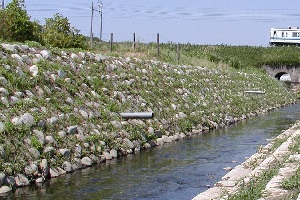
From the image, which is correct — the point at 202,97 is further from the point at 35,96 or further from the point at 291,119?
the point at 35,96

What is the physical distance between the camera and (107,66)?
1739 cm

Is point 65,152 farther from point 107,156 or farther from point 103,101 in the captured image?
point 103,101

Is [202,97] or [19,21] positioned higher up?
[19,21]

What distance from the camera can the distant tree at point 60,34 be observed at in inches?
932

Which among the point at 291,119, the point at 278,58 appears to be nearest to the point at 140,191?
the point at 291,119

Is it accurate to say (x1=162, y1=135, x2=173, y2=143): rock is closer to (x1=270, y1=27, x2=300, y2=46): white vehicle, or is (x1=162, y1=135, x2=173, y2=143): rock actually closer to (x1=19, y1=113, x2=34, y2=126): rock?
(x1=19, y1=113, x2=34, y2=126): rock

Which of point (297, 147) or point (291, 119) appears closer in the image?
point (297, 147)

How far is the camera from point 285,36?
72.9m

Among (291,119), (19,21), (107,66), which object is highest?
(19,21)

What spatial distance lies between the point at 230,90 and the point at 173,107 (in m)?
10.4

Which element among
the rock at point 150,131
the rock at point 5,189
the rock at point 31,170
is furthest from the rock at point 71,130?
the rock at point 150,131

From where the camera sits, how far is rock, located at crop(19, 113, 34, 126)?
11.3m

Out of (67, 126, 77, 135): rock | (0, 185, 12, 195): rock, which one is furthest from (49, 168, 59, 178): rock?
(67, 126, 77, 135): rock

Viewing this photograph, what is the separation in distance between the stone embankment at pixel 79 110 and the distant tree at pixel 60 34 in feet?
14.8
